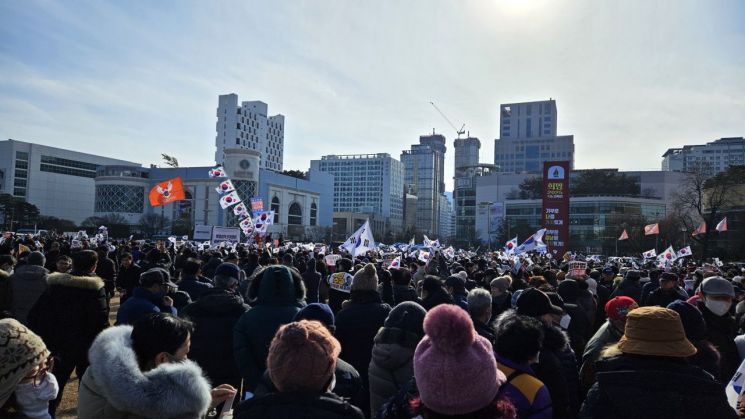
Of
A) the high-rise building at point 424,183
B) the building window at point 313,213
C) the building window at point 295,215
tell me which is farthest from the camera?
the high-rise building at point 424,183

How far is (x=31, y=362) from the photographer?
2.68 m

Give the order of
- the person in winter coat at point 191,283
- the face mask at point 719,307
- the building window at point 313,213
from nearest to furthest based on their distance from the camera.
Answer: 1. the face mask at point 719,307
2. the person in winter coat at point 191,283
3. the building window at point 313,213

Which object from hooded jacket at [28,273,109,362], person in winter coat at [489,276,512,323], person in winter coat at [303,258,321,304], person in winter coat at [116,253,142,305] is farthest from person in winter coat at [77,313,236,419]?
person in winter coat at [116,253,142,305]

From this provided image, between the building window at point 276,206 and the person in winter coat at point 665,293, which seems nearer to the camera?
the person in winter coat at point 665,293

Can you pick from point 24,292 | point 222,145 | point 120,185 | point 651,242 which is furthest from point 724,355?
point 222,145

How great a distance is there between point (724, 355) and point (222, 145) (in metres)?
129

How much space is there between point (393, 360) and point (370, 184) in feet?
553

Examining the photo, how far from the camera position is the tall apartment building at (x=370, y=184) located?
16950cm

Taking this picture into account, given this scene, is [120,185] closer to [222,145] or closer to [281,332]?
[222,145]

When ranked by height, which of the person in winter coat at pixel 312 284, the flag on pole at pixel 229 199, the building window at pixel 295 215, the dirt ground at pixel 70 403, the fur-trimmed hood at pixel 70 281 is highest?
the building window at pixel 295 215

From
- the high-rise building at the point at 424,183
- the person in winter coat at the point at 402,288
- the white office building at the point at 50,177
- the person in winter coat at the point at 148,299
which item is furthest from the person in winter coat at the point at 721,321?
the high-rise building at the point at 424,183

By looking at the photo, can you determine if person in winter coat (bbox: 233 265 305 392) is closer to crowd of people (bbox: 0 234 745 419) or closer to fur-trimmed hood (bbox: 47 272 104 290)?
crowd of people (bbox: 0 234 745 419)

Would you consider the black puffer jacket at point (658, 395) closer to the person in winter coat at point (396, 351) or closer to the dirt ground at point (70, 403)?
the person in winter coat at point (396, 351)

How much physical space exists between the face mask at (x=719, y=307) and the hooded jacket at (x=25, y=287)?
297 inches
